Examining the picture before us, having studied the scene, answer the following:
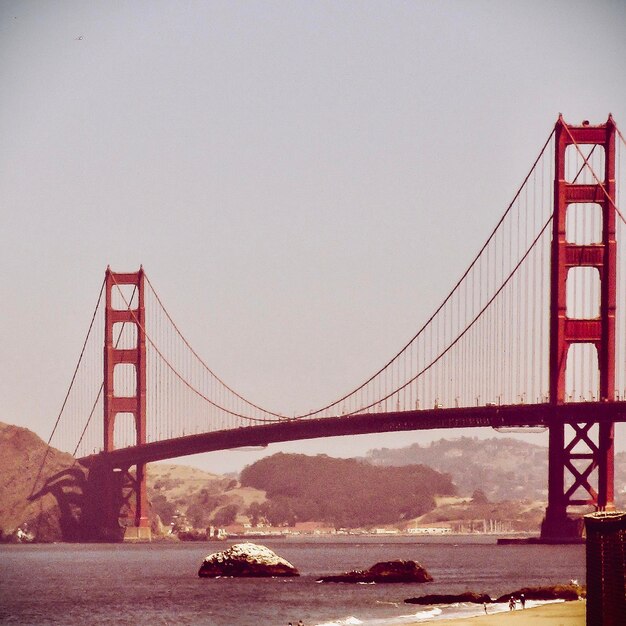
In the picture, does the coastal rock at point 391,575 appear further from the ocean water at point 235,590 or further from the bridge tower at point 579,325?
the bridge tower at point 579,325

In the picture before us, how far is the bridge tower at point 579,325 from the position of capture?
106250mm

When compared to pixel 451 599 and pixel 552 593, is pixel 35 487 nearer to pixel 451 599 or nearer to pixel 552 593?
pixel 451 599

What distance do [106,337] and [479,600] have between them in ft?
301

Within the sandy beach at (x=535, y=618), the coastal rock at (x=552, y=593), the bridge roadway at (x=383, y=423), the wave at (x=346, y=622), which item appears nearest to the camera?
the sandy beach at (x=535, y=618)

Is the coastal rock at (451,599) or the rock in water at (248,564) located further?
the rock in water at (248,564)

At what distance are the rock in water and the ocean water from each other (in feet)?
3.52

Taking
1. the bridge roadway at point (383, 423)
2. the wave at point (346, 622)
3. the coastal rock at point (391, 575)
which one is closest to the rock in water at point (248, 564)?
the coastal rock at point (391, 575)

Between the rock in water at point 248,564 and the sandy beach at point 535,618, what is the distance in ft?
90.3

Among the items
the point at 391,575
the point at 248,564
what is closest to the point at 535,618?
the point at 391,575

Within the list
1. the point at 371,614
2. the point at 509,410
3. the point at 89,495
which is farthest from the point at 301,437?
the point at 371,614

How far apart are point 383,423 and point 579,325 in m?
14.9

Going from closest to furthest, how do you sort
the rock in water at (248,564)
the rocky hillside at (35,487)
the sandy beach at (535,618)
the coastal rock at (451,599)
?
1. the sandy beach at (535,618)
2. the coastal rock at (451,599)
3. the rock in water at (248,564)
4. the rocky hillside at (35,487)

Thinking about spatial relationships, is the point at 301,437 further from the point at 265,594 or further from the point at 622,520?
the point at 622,520

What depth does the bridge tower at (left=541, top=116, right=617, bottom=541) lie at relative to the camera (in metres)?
106
